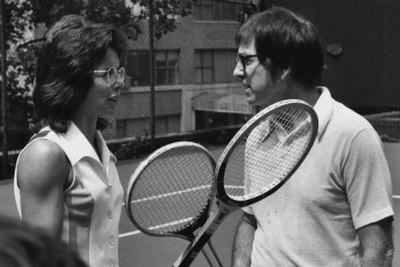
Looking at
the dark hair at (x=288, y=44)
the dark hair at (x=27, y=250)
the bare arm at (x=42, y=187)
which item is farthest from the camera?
the dark hair at (x=288, y=44)

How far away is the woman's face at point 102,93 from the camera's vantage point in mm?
2127

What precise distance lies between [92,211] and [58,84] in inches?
14.1

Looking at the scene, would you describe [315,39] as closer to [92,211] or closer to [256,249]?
[256,249]

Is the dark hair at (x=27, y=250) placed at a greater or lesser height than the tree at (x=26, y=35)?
greater

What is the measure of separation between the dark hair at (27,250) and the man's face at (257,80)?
1.85m

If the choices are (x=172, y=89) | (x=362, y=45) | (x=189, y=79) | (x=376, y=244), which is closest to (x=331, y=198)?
(x=376, y=244)

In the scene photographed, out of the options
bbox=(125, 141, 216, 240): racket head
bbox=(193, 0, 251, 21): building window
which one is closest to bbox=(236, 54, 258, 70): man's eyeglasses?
bbox=(125, 141, 216, 240): racket head

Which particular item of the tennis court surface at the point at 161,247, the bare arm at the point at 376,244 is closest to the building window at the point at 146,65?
the tennis court surface at the point at 161,247

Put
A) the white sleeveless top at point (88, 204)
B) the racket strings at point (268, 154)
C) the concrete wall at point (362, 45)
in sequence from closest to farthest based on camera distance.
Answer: the white sleeveless top at point (88, 204), the racket strings at point (268, 154), the concrete wall at point (362, 45)

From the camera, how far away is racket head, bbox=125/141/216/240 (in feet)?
7.02

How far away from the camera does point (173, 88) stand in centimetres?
1588

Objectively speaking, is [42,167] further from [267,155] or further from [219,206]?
[267,155]

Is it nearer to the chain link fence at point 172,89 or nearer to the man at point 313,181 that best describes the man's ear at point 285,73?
the man at point 313,181

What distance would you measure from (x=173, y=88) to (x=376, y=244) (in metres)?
13.9
